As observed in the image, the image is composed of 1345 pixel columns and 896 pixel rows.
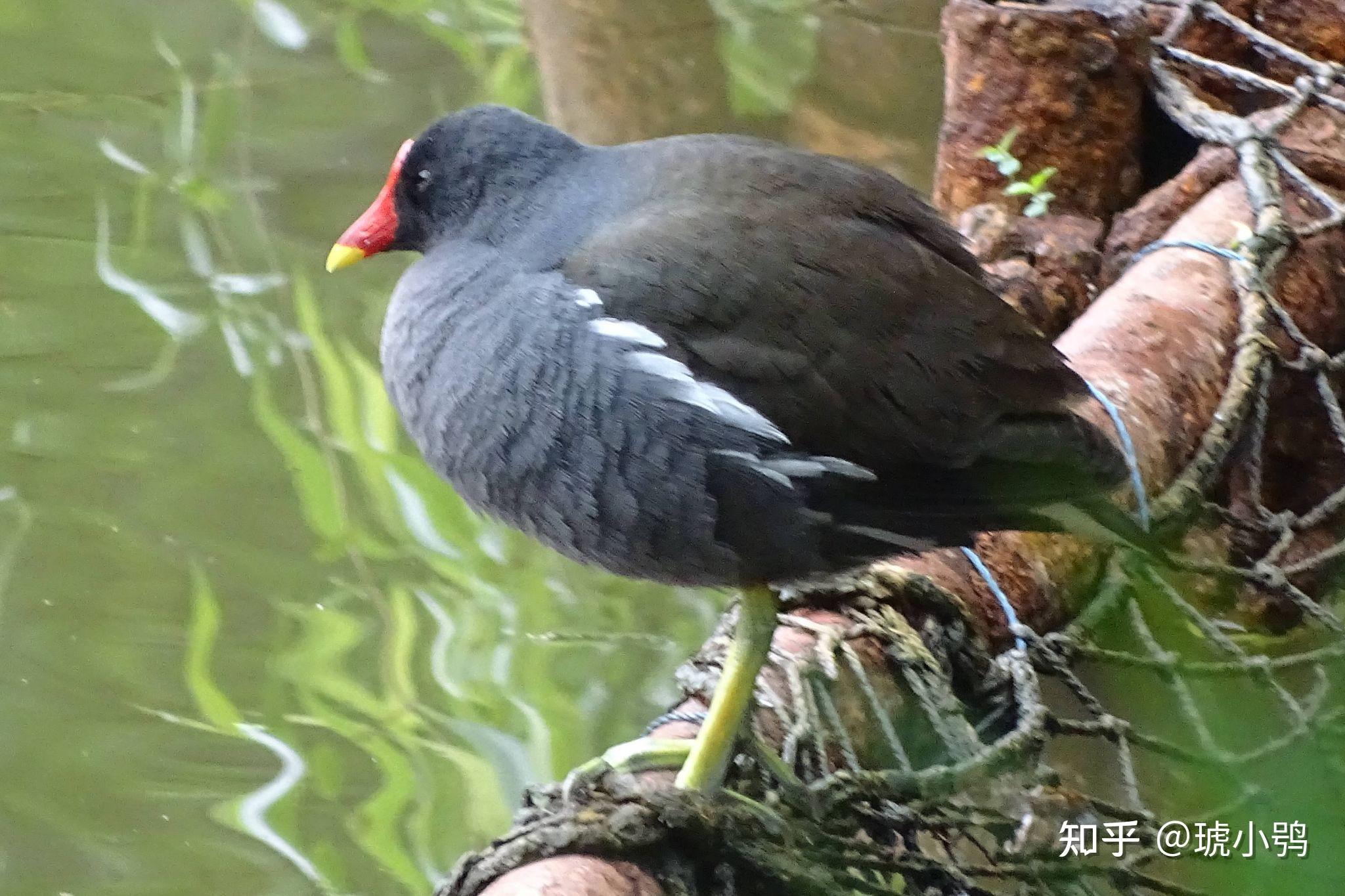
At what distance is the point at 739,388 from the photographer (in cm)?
106

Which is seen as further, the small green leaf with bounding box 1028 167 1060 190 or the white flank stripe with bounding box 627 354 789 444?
the small green leaf with bounding box 1028 167 1060 190

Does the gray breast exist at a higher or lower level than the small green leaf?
lower

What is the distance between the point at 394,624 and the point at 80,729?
1.57 feet

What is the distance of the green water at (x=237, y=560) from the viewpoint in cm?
184

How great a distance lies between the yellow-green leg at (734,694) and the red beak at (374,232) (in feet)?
1.79

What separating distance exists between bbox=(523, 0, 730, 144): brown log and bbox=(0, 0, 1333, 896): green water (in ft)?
0.94

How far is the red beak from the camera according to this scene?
54.1 inches

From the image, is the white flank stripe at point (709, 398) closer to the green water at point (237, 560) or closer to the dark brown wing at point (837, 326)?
the dark brown wing at point (837, 326)

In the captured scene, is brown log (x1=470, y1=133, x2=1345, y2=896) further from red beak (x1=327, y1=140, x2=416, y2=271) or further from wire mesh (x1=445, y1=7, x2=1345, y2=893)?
red beak (x1=327, y1=140, x2=416, y2=271)

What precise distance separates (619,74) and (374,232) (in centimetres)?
191

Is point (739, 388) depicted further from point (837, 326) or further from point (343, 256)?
point (343, 256)

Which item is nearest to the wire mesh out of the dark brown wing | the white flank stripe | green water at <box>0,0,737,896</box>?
the dark brown wing

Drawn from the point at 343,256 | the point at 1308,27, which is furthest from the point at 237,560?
the point at 1308,27

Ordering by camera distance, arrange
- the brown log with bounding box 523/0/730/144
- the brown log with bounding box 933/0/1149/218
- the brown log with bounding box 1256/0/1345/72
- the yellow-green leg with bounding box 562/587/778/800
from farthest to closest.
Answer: the brown log with bounding box 523/0/730/144, the brown log with bounding box 1256/0/1345/72, the brown log with bounding box 933/0/1149/218, the yellow-green leg with bounding box 562/587/778/800
